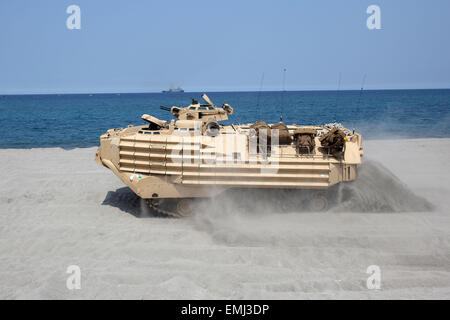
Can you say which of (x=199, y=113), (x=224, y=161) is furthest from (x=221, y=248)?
(x=199, y=113)

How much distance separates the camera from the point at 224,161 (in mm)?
9984

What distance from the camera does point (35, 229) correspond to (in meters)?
10.1

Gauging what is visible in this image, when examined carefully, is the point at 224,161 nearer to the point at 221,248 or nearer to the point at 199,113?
the point at 221,248

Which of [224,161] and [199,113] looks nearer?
[224,161]

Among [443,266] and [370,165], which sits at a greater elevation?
[370,165]

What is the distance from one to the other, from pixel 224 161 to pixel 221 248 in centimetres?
237

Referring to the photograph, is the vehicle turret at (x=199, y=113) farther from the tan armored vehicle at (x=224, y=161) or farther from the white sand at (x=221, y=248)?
the white sand at (x=221, y=248)

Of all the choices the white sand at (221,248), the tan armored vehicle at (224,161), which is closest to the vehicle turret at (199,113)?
the tan armored vehicle at (224,161)

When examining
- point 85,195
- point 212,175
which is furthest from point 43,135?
point 212,175

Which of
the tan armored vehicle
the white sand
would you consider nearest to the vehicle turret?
the tan armored vehicle

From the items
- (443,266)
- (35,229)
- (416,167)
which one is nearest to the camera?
(443,266)
